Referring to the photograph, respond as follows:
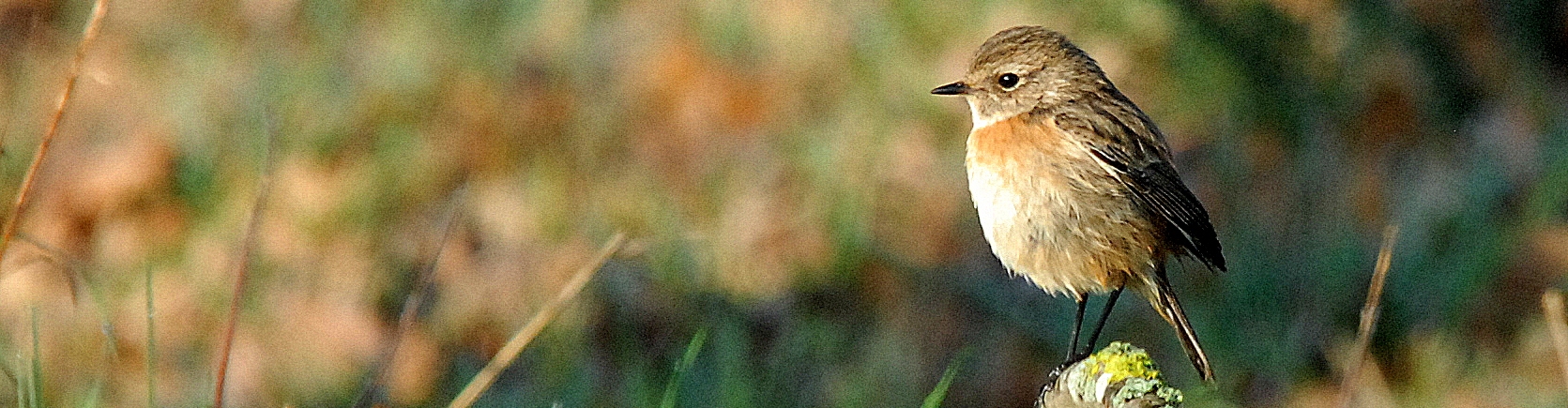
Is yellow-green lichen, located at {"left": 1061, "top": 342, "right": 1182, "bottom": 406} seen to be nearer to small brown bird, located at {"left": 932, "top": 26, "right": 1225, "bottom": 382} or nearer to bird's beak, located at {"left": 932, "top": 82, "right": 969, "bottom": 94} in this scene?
small brown bird, located at {"left": 932, "top": 26, "right": 1225, "bottom": 382}

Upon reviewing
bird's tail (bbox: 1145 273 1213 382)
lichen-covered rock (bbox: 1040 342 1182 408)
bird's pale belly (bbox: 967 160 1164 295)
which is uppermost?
lichen-covered rock (bbox: 1040 342 1182 408)

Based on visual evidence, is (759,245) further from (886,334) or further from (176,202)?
(176,202)

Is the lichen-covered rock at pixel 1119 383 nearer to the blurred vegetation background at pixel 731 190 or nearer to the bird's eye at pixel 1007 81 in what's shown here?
the bird's eye at pixel 1007 81

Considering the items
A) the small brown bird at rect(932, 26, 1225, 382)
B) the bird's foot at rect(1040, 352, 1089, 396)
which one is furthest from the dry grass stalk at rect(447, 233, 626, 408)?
the small brown bird at rect(932, 26, 1225, 382)

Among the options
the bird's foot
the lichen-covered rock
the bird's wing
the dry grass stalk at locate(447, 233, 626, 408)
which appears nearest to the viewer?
the lichen-covered rock

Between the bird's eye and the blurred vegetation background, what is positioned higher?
the bird's eye

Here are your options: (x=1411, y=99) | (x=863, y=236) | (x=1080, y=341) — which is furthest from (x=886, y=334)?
(x=1411, y=99)
